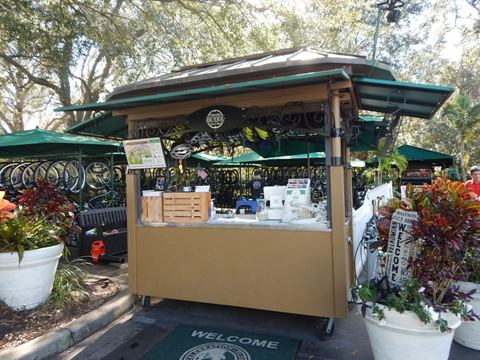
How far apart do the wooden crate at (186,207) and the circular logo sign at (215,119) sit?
0.84 metres

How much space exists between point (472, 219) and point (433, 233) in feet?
1.36

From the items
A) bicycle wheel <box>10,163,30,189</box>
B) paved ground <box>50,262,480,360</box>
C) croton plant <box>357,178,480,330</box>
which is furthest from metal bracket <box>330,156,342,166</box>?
bicycle wheel <box>10,163,30,189</box>

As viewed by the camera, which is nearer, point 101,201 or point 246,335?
point 246,335

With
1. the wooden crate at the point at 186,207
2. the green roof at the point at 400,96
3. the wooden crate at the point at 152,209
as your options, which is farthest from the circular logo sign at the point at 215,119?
the green roof at the point at 400,96

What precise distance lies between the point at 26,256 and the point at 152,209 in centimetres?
146

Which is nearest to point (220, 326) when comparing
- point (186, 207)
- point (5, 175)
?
point (186, 207)

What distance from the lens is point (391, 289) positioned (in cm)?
289

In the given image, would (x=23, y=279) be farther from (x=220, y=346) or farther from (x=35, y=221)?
(x=220, y=346)

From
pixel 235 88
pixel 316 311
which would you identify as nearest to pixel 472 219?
pixel 316 311

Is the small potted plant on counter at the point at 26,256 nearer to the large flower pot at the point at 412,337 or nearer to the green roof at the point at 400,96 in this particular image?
the large flower pot at the point at 412,337

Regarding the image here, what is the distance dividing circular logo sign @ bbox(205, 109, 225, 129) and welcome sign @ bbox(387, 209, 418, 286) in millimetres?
2064

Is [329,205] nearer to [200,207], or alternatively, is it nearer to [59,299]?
[200,207]

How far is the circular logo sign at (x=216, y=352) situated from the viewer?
3.20 meters

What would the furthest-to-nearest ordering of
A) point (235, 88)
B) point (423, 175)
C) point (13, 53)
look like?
point (423, 175), point (13, 53), point (235, 88)
